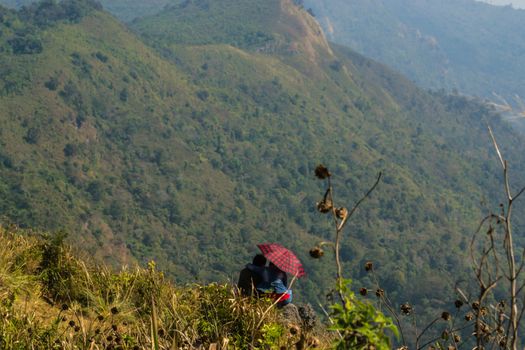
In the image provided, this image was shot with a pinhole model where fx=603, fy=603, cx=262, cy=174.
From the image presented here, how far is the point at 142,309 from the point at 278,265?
2049mm

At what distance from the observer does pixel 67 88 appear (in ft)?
358

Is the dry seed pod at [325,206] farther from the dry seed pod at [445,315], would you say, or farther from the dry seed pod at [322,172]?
the dry seed pod at [445,315]

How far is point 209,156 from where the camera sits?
408 feet

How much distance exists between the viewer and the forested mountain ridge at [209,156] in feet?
300

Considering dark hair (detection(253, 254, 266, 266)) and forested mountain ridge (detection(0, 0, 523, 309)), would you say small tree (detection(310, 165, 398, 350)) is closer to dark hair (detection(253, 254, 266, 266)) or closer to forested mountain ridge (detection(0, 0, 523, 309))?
dark hair (detection(253, 254, 266, 266))

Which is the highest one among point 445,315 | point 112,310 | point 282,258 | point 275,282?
point 445,315

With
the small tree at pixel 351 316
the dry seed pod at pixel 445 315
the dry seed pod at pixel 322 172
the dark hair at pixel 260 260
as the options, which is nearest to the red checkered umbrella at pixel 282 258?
the dark hair at pixel 260 260

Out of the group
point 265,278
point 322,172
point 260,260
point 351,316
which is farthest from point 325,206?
point 260,260

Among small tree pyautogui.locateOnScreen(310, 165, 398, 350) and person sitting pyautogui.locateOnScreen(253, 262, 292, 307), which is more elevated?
small tree pyautogui.locateOnScreen(310, 165, 398, 350)

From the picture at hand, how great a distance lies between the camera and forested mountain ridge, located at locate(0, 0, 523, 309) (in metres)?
91.6

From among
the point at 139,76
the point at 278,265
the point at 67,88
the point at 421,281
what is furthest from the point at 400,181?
the point at 278,265

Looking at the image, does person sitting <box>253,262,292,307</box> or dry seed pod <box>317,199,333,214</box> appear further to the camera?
person sitting <box>253,262,292,307</box>

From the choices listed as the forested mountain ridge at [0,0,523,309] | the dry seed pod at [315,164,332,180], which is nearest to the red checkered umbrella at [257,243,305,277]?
the dry seed pod at [315,164,332,180]

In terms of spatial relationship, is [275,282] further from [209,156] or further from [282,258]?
[209,156]
